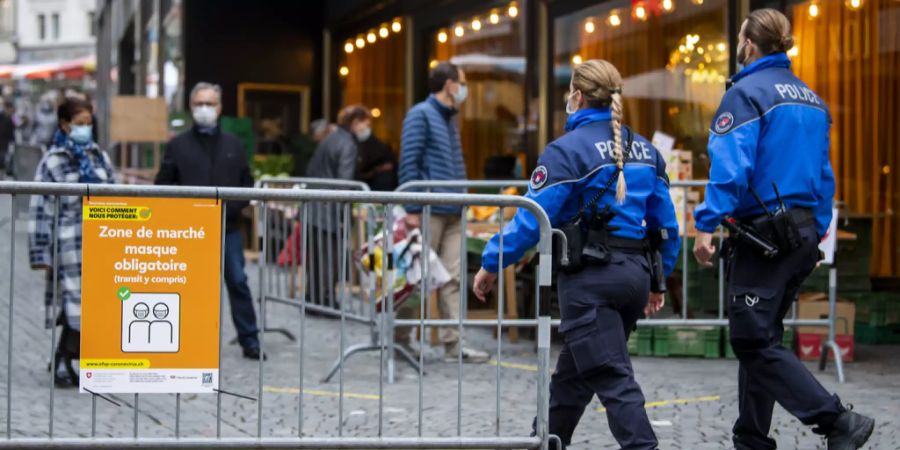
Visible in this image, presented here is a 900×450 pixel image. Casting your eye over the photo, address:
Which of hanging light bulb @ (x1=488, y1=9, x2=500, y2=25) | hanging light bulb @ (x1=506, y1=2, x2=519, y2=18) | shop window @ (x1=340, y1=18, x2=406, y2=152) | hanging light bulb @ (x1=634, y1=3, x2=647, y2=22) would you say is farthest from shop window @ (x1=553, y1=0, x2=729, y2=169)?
shop window @ (x1=340, y1=18, x2=406, y2=152)

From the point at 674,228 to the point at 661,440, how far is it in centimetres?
142

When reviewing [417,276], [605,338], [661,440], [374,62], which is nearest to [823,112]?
[605,338]

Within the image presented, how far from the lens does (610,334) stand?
5.57 metres

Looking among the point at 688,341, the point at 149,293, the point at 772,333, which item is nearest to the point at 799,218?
the point at 772,333

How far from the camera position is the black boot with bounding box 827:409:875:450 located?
5.76m

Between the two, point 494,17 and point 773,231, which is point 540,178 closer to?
point 773,231

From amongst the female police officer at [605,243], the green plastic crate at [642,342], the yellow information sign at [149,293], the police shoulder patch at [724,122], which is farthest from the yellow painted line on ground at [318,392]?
the police shoulder patch at [724,122]

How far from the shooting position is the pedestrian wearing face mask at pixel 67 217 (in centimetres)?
817

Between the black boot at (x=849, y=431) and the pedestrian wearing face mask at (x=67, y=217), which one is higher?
the pedestrian wearing face mask at (x=67, y=217)

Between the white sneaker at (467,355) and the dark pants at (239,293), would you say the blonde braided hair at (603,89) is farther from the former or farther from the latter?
the dark pants at (239,293)

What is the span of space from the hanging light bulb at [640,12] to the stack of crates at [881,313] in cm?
320

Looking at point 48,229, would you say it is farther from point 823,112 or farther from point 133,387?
point 823,112

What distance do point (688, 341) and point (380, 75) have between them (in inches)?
361

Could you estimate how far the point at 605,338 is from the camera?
5.56 m
